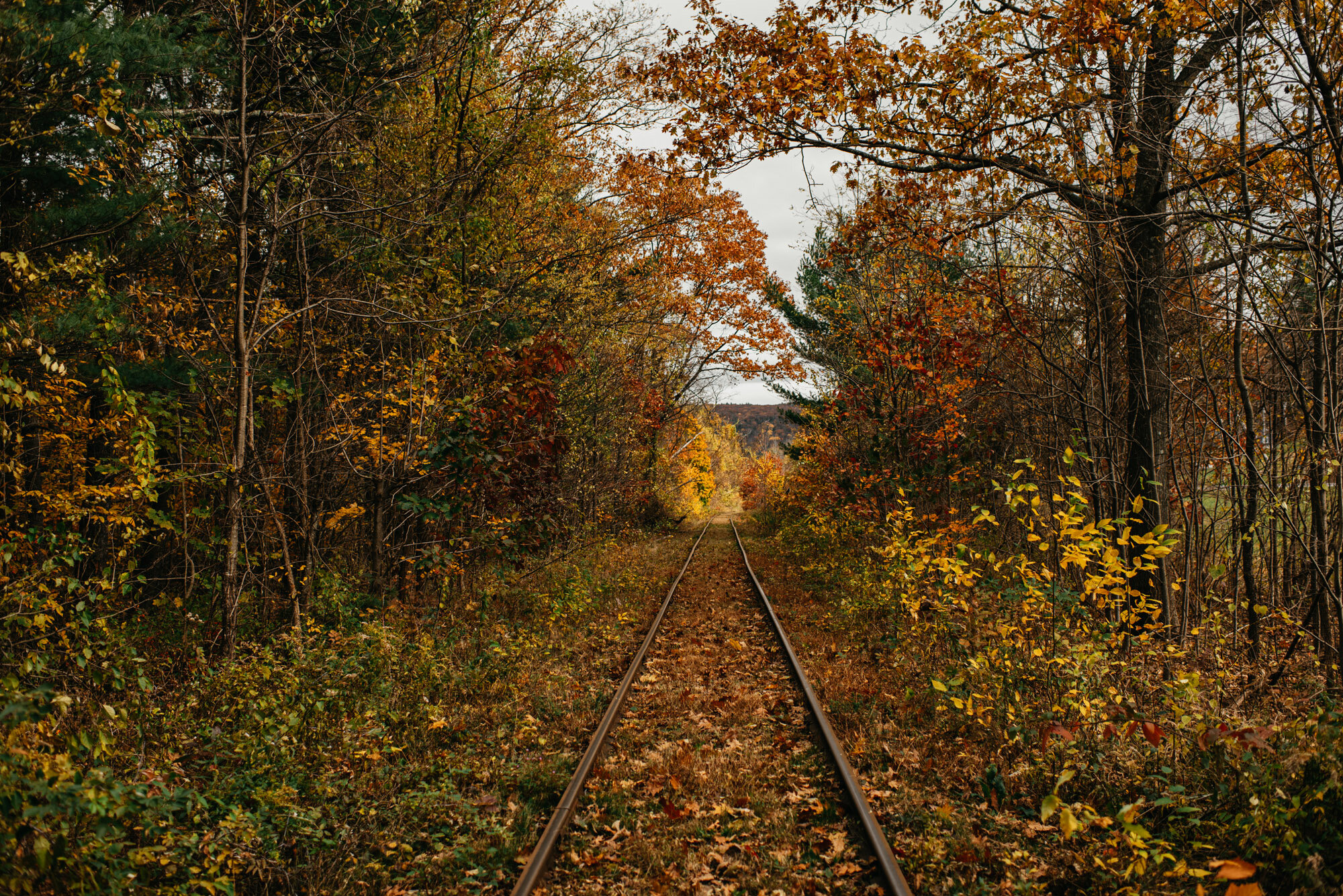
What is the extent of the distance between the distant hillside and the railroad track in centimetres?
6258

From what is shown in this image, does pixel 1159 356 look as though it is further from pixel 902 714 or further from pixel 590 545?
pixel 590 545

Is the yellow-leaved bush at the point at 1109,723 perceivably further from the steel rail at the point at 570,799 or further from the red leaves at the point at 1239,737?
the steel rail at the point at 570,799

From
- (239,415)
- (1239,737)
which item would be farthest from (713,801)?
(239,415)

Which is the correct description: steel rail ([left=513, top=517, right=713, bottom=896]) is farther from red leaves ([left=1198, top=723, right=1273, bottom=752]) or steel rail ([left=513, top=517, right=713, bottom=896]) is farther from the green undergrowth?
red leaves ([left=1198, top=723, right=1273, bottom=752])

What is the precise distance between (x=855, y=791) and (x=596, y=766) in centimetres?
190

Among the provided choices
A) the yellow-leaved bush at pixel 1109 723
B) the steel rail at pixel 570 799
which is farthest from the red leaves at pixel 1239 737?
the steel rail at pixel 570 799

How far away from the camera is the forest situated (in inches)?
149

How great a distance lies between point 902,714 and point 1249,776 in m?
2.60

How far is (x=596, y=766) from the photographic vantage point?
4.96 m

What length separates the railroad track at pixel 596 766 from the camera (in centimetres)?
348

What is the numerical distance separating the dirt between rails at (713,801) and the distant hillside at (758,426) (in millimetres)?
62955

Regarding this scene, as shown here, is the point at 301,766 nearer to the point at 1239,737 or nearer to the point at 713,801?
the point at 713,801

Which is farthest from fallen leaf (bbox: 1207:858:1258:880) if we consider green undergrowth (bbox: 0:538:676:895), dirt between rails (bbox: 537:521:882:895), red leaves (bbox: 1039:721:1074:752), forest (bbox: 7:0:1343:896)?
green undergrowth (bbox: 0:538:676:895)

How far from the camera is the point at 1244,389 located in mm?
5168
